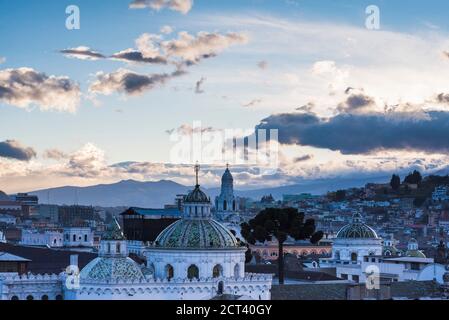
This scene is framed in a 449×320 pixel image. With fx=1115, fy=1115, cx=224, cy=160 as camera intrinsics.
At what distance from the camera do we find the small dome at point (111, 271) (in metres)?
28.7

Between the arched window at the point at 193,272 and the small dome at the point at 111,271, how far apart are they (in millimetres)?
1547

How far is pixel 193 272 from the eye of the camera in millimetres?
30438

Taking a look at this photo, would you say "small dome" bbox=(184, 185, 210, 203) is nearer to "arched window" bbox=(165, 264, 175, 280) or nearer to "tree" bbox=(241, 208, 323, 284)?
"arched window" bbox=(165, 264, 175, 280)

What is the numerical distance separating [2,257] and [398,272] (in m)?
16.9

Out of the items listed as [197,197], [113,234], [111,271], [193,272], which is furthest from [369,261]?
[111,271]

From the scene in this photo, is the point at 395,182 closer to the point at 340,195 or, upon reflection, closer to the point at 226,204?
the point at 340,195

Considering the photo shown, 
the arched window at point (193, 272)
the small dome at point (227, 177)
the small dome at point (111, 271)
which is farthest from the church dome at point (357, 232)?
the small dome at point (111, 271)

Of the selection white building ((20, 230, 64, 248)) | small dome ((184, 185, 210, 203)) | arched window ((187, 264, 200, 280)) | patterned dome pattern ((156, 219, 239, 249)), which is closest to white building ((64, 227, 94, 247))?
white building ((20, 230, 64, 248))

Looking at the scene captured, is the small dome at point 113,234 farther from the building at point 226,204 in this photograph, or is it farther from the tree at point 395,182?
the tree at point 395,182

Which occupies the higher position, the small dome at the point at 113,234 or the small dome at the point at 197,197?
the small dome at the point at 197,197

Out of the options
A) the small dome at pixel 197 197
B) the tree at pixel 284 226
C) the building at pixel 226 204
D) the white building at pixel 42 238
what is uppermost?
the building at pixel 226 204

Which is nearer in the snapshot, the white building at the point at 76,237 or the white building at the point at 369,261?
the white building at the point at 369,261

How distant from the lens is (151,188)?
9281cm

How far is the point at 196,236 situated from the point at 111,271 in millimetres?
2831
